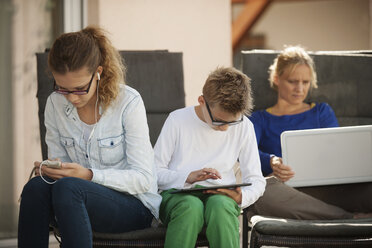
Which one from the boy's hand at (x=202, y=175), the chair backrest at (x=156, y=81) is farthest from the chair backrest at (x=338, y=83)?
the boy's hand at (x=202, y=175)

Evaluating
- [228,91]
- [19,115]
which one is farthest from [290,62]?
[19,115]

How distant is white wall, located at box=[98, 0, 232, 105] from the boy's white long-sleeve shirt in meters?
1.59

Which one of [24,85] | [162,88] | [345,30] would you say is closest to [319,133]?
[162,88]

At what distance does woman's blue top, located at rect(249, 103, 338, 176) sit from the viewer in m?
3.21

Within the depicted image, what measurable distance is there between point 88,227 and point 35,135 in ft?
6.62

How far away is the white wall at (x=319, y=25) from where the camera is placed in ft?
18.0

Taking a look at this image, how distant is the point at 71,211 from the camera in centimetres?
209

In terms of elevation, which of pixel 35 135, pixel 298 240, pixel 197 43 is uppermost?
pixel 197 43

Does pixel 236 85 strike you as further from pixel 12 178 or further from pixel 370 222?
pixel 12 178

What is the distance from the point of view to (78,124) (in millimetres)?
2469

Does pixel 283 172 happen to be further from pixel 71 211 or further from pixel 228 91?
pixel 71 211

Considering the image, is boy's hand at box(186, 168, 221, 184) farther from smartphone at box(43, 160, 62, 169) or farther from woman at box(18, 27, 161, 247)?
smartphone at box(43, 160, 62, 169)

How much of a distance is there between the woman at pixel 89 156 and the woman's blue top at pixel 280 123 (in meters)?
0.92

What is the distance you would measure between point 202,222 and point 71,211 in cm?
51
